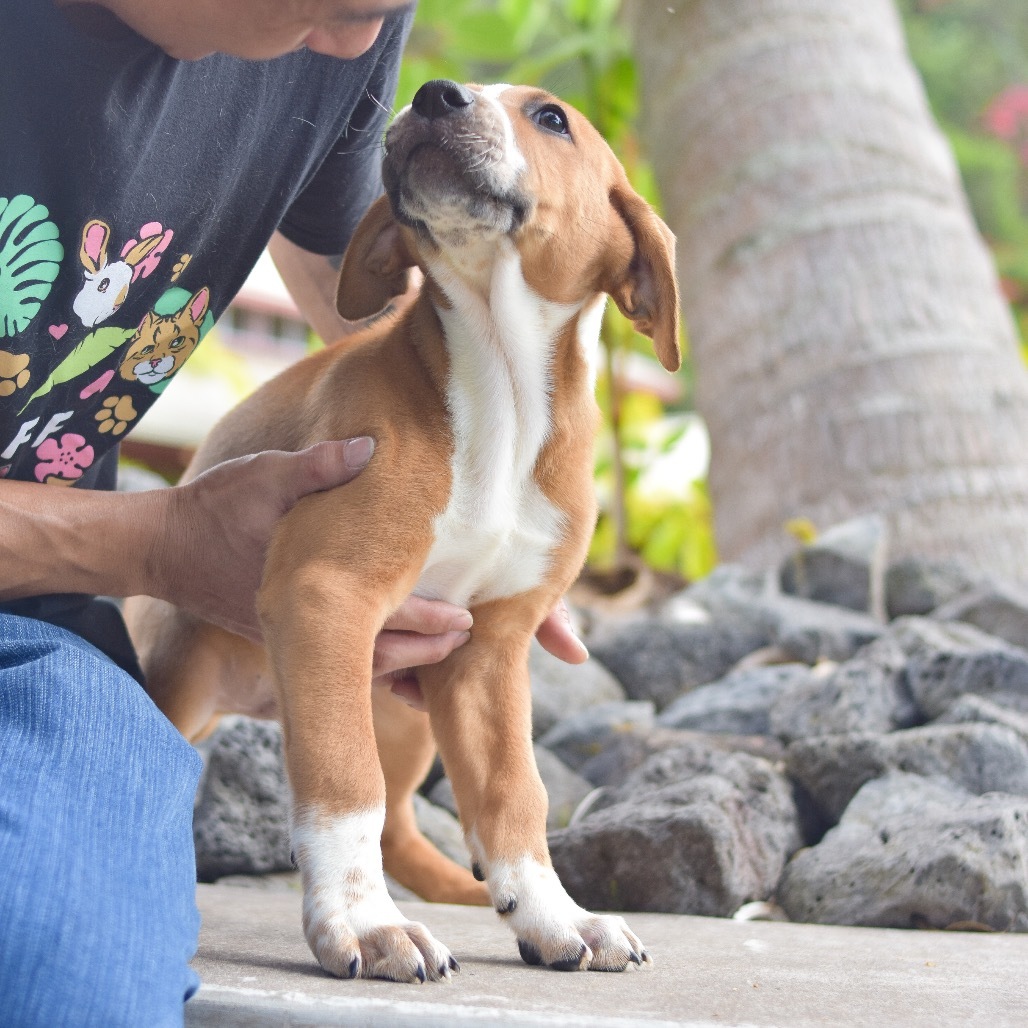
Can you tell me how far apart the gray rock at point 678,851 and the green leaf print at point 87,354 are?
1.20 metres

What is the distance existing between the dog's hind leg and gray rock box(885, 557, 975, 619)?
6.94 ft

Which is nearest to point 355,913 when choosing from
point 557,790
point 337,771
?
point 337,771

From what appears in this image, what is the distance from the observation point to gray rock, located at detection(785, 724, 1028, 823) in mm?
2656

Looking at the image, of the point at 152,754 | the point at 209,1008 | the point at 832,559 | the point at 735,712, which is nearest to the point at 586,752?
the point at 735,712

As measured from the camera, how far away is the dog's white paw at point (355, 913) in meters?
1.57

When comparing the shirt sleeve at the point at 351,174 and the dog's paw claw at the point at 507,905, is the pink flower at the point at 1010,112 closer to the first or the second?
the shirt sleeve at the point at 351,174

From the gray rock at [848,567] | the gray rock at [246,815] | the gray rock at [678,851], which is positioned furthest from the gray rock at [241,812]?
the gray rock at [848,567]

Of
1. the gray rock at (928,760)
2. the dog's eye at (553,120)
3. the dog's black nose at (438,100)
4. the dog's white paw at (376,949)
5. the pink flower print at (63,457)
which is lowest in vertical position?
the gray rock at (928,760)

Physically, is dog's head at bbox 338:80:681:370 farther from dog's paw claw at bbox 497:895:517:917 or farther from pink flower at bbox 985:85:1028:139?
pink flower at bbox 985:85:1028:139

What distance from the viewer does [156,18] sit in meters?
1.73

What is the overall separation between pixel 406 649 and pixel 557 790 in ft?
3.52

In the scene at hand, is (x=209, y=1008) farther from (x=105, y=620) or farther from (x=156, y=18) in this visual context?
(x=156, y=18)

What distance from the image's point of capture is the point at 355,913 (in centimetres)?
163

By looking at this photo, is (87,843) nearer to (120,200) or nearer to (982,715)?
(120,200)
